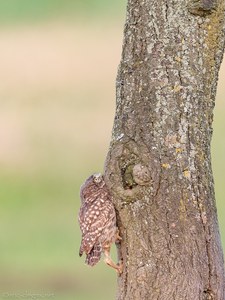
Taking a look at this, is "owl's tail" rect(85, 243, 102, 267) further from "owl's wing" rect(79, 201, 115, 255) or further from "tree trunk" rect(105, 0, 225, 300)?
"tree trunk" rect(105, 0, 225, 300)

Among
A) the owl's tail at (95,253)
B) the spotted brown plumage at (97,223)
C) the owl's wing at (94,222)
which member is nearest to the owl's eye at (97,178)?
the spotted brown plumage at (97,223)

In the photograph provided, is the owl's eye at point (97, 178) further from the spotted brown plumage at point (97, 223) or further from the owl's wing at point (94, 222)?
the owl's wing at point (94, 222)

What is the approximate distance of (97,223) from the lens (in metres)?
6.45

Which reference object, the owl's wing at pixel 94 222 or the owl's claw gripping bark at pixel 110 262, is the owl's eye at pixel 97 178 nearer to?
the owl's wing at pixel 94 222

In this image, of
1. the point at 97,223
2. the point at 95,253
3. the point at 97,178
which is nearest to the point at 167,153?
the point at 97,178

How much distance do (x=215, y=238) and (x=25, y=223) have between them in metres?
6.18

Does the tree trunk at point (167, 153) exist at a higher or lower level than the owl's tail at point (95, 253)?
higher

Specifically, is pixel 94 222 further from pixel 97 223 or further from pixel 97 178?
pixel 97 178

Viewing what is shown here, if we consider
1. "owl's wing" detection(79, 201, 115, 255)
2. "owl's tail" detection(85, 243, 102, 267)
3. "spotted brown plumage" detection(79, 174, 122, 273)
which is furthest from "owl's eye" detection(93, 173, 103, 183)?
"owl's tail" detection(85, 243, 102, 267)

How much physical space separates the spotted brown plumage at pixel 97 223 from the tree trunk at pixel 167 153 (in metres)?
0.05

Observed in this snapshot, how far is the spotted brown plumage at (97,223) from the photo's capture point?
6465 millimetres

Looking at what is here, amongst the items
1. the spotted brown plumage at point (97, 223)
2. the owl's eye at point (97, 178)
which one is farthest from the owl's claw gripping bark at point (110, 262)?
the owl's eye at point (97, 178)

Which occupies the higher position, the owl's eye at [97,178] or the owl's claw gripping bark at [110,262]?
the owl's eye at [97,178]

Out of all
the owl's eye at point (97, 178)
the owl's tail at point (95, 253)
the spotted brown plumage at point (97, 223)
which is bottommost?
the owl's tail at point (95, 253)
